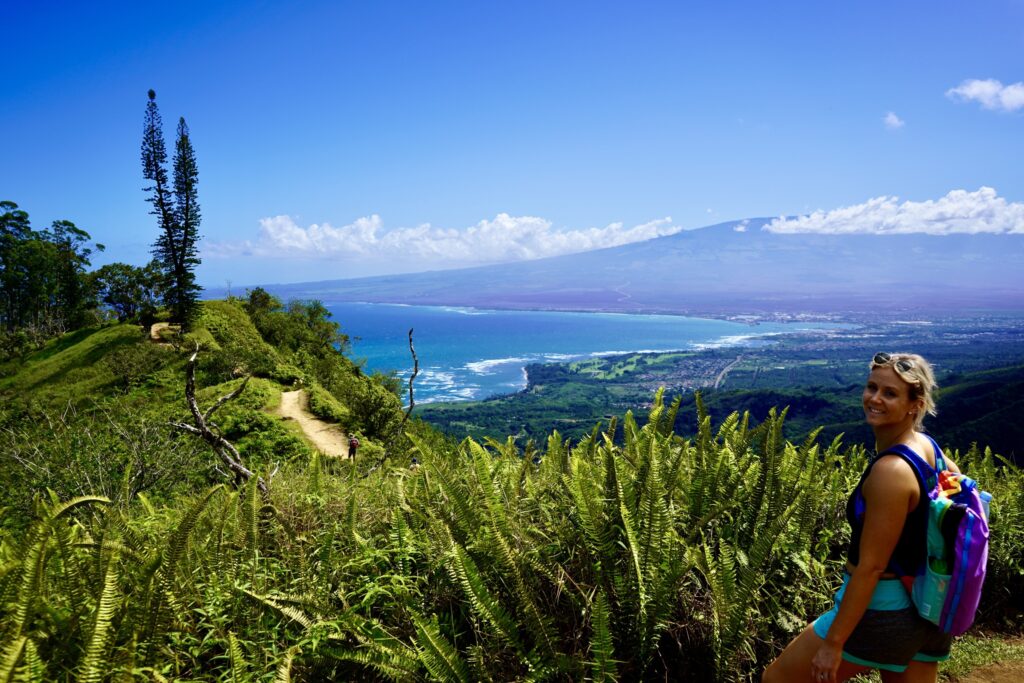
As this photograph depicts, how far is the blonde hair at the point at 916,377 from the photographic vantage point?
180cm

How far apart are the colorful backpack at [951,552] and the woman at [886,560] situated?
0.03 metres

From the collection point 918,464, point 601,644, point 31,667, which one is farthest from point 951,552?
point 31,667

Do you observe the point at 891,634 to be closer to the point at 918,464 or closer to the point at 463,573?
the point at 918,464

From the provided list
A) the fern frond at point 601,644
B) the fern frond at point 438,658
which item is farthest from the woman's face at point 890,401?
the fern frond at point 438,658

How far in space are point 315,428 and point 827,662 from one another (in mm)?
17161

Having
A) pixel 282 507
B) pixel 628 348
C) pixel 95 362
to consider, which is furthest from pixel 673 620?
pixel 628 348

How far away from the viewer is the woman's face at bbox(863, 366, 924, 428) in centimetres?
181

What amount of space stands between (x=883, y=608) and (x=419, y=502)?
1.87 m

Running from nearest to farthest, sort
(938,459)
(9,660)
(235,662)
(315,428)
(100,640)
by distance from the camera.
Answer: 1. (9,660)
2. (100,640)
3. (235,662)
4. (938,459)
5. (315,428)

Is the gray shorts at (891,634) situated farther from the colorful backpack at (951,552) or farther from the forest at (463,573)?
the forest at (463,573)

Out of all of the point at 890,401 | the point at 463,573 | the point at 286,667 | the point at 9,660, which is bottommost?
the point at 286,667

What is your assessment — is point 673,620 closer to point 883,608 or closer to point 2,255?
point 883,608

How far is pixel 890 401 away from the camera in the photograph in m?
1.82

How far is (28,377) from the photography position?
2452cm
